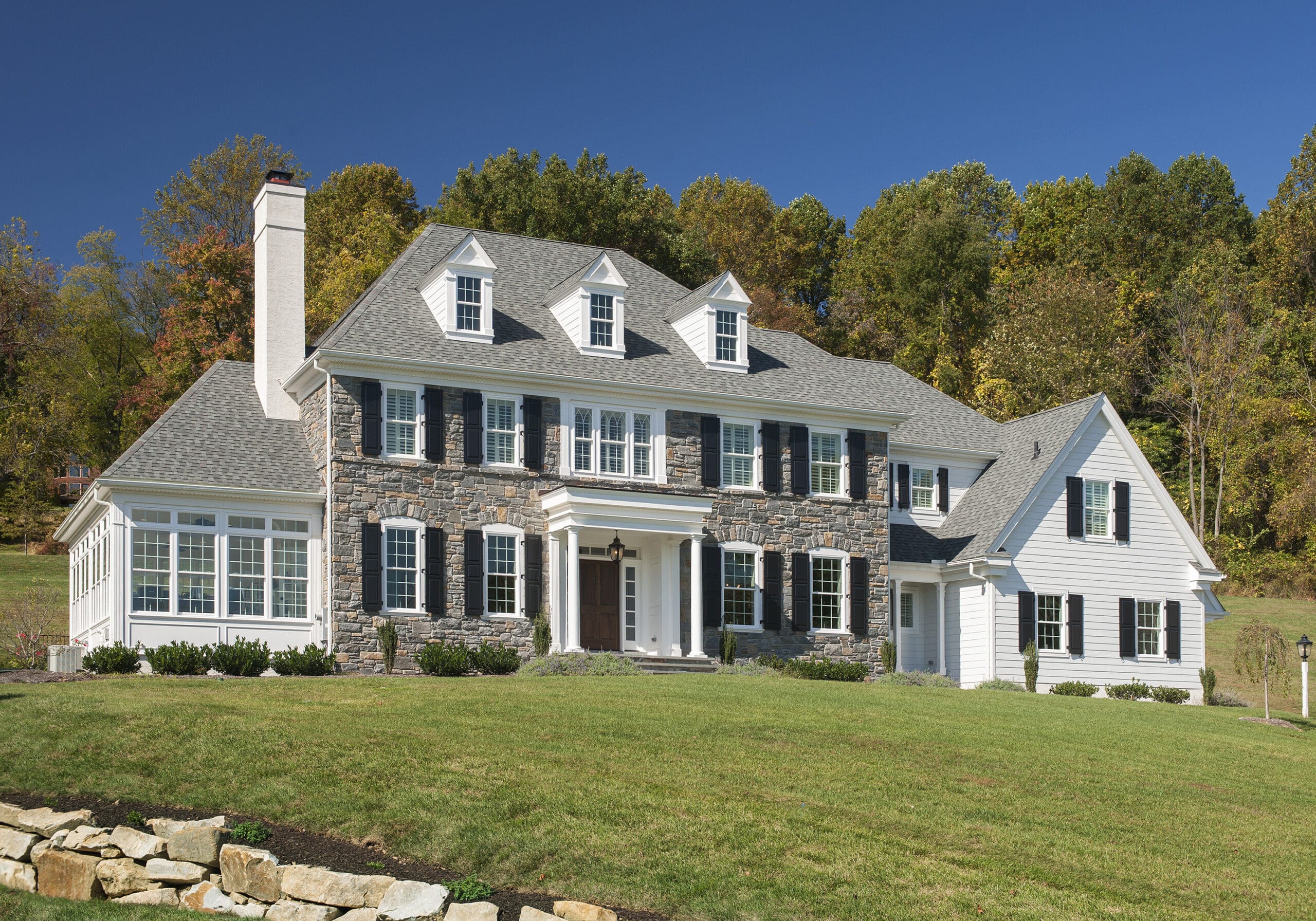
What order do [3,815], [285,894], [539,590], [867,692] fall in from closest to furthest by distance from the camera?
1. [285,894]
2. [3,815]
3. [867,692]
4. [539,590]

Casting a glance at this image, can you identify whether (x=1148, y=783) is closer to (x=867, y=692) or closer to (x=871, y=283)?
(x=867, y=692)

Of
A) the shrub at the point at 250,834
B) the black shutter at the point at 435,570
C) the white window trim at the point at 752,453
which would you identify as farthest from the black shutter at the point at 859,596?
the shrub at the point at 250,834

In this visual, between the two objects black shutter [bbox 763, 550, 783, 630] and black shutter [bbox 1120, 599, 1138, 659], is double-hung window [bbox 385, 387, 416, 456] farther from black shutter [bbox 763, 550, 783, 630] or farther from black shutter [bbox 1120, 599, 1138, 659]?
black shutter [bbox 1120, 599, 1138, 659]

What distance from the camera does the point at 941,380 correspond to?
4969 cm

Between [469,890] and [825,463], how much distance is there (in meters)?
20.1

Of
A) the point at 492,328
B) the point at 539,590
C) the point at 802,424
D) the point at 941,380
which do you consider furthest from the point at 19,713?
the point at 941,380

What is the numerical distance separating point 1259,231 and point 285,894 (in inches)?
1957

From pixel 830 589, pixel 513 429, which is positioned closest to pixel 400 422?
pixel 513 429

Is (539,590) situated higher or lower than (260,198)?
lower

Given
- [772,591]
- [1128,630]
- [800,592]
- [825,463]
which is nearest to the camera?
[772,591]

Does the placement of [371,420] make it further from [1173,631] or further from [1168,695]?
[1173,631]

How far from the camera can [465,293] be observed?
2694 centimetres

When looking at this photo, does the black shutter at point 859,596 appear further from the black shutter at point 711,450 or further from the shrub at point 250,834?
the shrub at point 250,834

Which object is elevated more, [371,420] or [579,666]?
[371,420]
